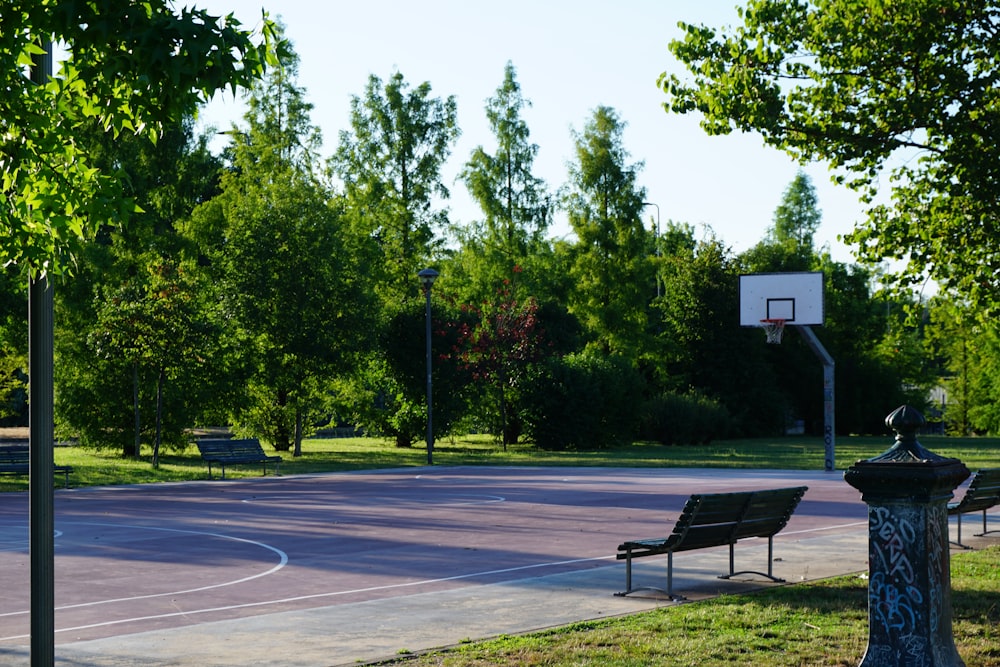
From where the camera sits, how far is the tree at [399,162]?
177 feet

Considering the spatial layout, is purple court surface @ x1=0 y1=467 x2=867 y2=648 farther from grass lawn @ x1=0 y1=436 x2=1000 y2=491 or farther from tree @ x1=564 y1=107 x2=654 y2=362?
tree @ x1=564 y1=107 x2=654 y2=362

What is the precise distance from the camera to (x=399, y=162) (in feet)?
179

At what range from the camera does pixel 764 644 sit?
8211 millimetres

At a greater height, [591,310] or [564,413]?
[591,310]

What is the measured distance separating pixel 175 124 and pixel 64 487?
70.6 feet

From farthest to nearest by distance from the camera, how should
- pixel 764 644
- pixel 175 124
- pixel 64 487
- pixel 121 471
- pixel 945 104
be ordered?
pixel 121 471 → pixel 64 487 → pixel 945 104 → pixel 764 644 → pixel 175 124

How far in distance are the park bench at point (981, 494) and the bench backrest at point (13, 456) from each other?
19.6 metres

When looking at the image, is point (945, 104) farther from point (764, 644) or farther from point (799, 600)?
point (764, 644)

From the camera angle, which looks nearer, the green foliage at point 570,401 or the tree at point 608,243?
the green foliage at point 570,401

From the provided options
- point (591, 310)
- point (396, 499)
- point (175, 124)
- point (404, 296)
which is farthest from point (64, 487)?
point (591, 310)

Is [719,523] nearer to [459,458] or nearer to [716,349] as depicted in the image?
[459,458]

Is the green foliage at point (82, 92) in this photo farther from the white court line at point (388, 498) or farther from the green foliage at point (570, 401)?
the green foliage at point (570, 401)

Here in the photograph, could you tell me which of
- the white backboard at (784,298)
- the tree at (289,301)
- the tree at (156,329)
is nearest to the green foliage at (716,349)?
the tree at (289,301)

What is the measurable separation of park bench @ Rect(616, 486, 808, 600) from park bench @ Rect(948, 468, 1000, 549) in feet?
9.92
